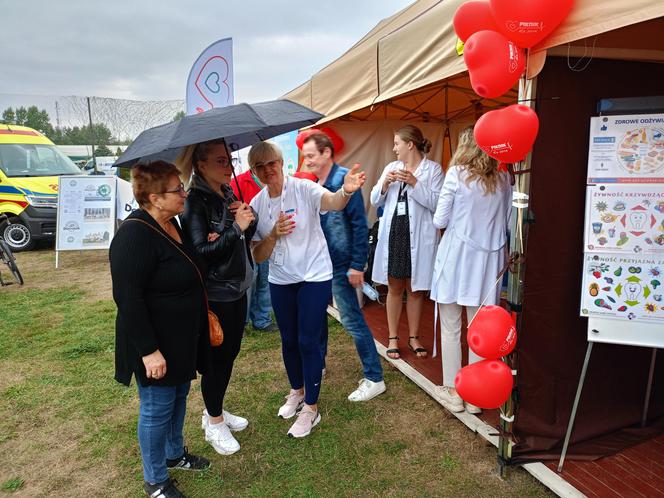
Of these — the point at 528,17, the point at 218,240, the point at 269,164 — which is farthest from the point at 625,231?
the point at 218,240

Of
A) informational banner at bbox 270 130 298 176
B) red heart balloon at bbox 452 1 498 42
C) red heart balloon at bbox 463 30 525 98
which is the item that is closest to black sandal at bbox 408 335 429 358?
red heart balloon at bbox 463 30 525 98

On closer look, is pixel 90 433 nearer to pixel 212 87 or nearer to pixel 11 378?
pixel 11 378

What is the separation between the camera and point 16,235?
9453 mm

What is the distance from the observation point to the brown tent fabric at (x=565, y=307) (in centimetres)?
208

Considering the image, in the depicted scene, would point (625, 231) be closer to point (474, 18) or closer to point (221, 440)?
point (474, 18)

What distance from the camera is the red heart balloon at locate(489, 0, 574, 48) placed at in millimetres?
1656

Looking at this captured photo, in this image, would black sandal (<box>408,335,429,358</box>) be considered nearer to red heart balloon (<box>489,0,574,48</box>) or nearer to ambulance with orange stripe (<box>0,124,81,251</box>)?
red heart balloon (<box>489,0,574,48</box>)

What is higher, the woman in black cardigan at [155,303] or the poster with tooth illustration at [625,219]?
the poster with tooth illustration at [625,219]

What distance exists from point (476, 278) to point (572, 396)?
0.79m

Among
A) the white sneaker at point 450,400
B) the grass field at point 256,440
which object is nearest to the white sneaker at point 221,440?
the grass field at point 256,440

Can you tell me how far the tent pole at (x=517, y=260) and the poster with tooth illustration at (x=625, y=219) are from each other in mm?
274

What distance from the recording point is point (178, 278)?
197cm

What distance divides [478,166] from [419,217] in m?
0.94

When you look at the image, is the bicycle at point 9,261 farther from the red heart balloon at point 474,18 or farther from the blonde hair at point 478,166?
the red heart balloon at point 474,18
